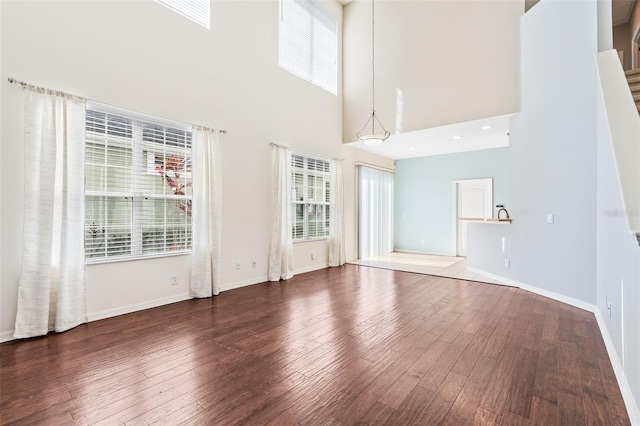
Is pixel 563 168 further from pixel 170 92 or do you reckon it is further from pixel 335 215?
pixel 170 92

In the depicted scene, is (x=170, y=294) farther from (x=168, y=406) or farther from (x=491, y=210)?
(x=491, y=210)

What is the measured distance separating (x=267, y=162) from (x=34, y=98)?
3.11 m

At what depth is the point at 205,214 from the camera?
4.39 meters

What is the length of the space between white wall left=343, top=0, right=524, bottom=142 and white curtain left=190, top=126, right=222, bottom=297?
3661 millimetres

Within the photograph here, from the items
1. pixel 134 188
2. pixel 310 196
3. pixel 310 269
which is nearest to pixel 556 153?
pixel 310 196

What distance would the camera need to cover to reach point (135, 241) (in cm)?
390

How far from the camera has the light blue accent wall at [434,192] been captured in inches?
305

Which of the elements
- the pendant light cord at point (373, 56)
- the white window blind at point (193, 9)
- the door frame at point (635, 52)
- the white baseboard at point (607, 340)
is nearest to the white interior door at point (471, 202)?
the white baseboard at point (607, 340)

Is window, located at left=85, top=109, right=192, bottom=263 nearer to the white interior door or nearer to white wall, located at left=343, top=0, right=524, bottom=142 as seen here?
white wall, located at left=343, top=0, right=524, bottom=142

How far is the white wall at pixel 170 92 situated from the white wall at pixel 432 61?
126 centimetres

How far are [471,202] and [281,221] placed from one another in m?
5.49

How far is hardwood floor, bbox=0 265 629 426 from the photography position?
6.17 ft

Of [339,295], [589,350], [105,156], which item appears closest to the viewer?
[589,350]

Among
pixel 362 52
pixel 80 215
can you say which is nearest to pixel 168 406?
pixel 80 215
